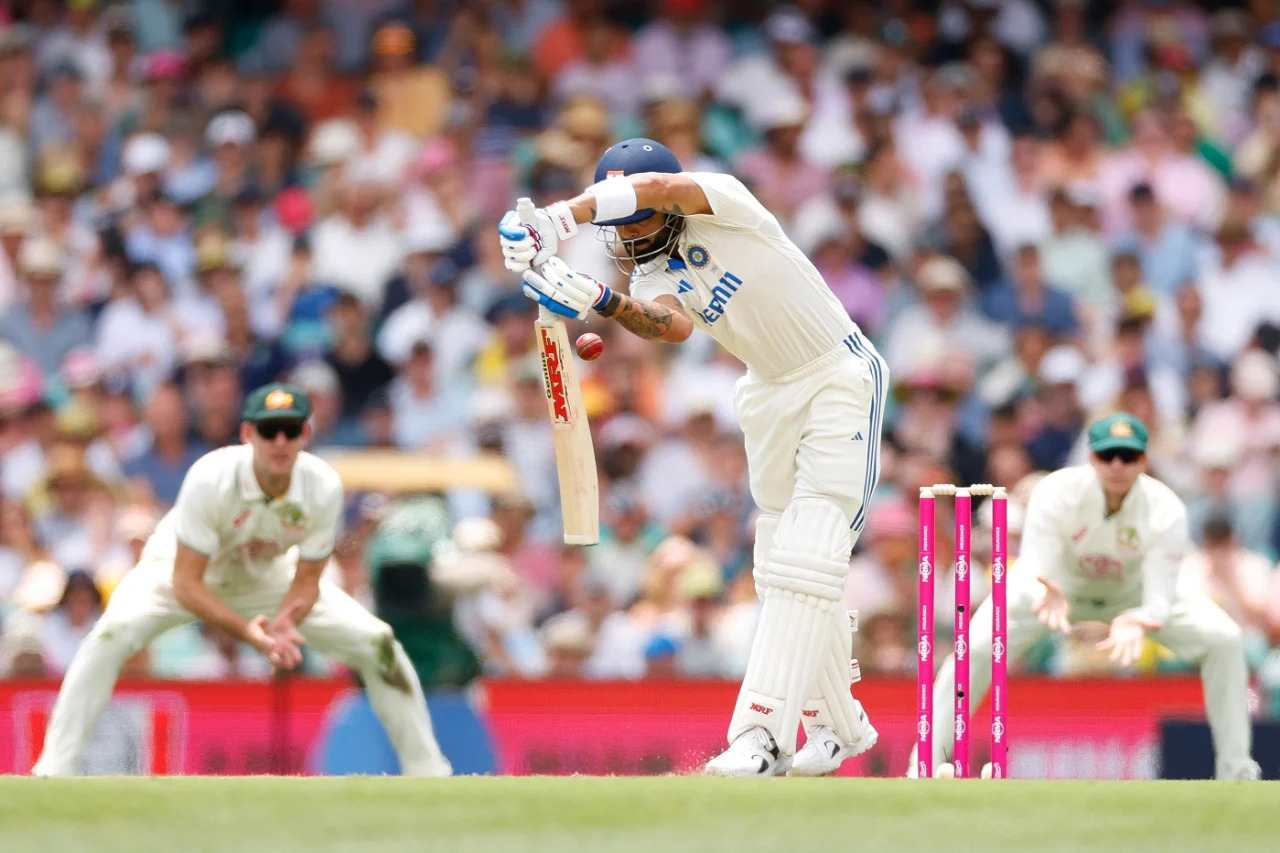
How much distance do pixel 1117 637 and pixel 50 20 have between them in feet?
28.2

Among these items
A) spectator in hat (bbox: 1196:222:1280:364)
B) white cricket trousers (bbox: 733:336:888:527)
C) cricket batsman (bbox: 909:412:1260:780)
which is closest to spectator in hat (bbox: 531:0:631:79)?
spectator in hat (bbox: 1196:222:1280:364)

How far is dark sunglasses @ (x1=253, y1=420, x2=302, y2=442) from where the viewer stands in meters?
7.97

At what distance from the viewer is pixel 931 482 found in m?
10.5

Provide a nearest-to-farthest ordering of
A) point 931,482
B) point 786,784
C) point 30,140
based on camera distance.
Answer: point 786,784
point 931,482
point 30,140

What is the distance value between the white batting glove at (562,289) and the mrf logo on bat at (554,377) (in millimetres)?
287

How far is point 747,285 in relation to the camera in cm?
667

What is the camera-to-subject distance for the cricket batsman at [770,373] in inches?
251

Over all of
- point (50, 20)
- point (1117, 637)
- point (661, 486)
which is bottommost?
point (1117, 637)

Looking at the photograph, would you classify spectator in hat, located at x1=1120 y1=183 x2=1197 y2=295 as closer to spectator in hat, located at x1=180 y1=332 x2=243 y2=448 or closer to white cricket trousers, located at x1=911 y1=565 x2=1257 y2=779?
white cricket trousers, located at x1=911 y1=565 x2=1257 y2=779

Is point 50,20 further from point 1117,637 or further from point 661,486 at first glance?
point 1117,637

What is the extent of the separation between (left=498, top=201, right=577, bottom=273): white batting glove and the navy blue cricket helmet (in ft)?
0.90

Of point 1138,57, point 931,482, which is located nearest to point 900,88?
point 1138,57

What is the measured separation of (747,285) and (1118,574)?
7.92 feet

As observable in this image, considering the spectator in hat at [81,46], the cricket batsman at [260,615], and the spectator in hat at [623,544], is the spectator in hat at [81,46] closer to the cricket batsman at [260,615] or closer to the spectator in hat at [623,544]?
the spectator in hat at [623,544]
